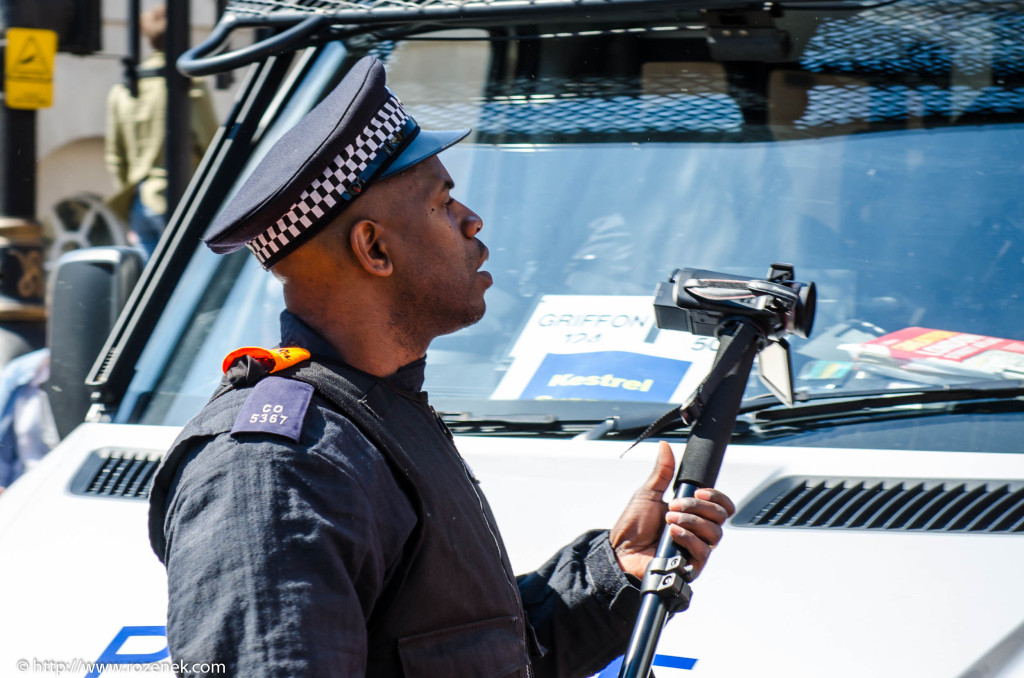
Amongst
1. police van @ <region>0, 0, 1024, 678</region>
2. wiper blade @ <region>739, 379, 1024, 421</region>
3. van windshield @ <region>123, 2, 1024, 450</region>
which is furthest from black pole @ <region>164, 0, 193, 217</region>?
wiper blade @ <region>739, 379, 1024, 421</region>

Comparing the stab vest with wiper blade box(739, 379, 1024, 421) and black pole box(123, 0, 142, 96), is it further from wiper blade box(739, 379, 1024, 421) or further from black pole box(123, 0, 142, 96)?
black pole box(123, 0, 142, 96)

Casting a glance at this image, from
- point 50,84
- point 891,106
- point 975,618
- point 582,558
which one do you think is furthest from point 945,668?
point 50,84

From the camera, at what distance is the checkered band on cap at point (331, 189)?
1650 mm

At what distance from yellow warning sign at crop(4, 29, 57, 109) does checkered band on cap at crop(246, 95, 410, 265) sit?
388cm

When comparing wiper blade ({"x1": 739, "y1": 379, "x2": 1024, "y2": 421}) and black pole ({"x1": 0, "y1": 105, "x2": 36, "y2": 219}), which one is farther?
black pole ({"x1": 0, "y1": 105, "x2": 36, "y2": 219})

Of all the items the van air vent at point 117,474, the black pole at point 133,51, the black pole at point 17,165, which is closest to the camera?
the van air vent at point 117,474

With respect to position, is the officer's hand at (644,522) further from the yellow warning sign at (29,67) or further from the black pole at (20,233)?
the yellow warning sign at (29,67)

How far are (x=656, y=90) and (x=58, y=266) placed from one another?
4.58 feet

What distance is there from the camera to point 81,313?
116 inches

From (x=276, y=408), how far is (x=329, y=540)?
0.62 ft

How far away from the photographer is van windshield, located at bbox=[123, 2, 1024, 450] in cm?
239

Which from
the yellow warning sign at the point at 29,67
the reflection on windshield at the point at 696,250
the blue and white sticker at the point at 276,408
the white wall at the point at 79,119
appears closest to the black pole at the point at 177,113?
the yellow warning sign at the point at 29,67

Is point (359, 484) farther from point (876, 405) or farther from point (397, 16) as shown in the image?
point (397, 16)

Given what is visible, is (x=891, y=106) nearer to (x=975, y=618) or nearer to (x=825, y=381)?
(x=825, y=381)
